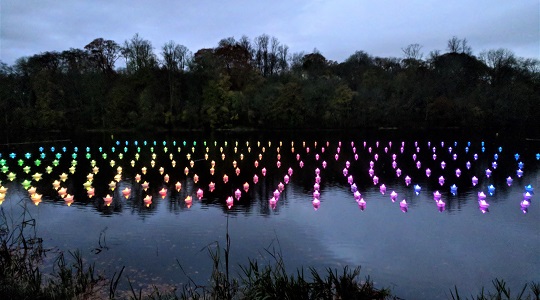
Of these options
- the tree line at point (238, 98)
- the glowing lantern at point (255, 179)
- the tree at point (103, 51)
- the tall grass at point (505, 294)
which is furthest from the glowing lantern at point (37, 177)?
the tree at point (103, 51)

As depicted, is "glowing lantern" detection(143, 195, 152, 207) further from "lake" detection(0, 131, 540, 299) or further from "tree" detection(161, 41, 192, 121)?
"tree" detection(161, 41, 192, 121)

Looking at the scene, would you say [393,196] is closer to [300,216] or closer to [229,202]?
[300,216]

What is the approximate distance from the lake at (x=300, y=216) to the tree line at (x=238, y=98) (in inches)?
1029

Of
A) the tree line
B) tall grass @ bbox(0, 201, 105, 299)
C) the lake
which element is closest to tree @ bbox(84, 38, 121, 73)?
the tree line

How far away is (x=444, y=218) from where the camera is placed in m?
10.7

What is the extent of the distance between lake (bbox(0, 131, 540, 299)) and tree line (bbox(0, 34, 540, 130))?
26.1 metres

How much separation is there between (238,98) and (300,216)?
37.2m

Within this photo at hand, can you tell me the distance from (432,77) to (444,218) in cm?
4546

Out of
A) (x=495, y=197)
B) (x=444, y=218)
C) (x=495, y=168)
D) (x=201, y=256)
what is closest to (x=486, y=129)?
(x=495, y=168)

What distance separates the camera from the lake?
297 inches

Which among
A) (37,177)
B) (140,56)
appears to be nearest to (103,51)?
(140,56)

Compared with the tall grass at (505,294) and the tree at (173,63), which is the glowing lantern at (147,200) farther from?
the tree at (173,63)

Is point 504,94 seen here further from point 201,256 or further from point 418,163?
point 201,256

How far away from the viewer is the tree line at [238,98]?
46250mm
